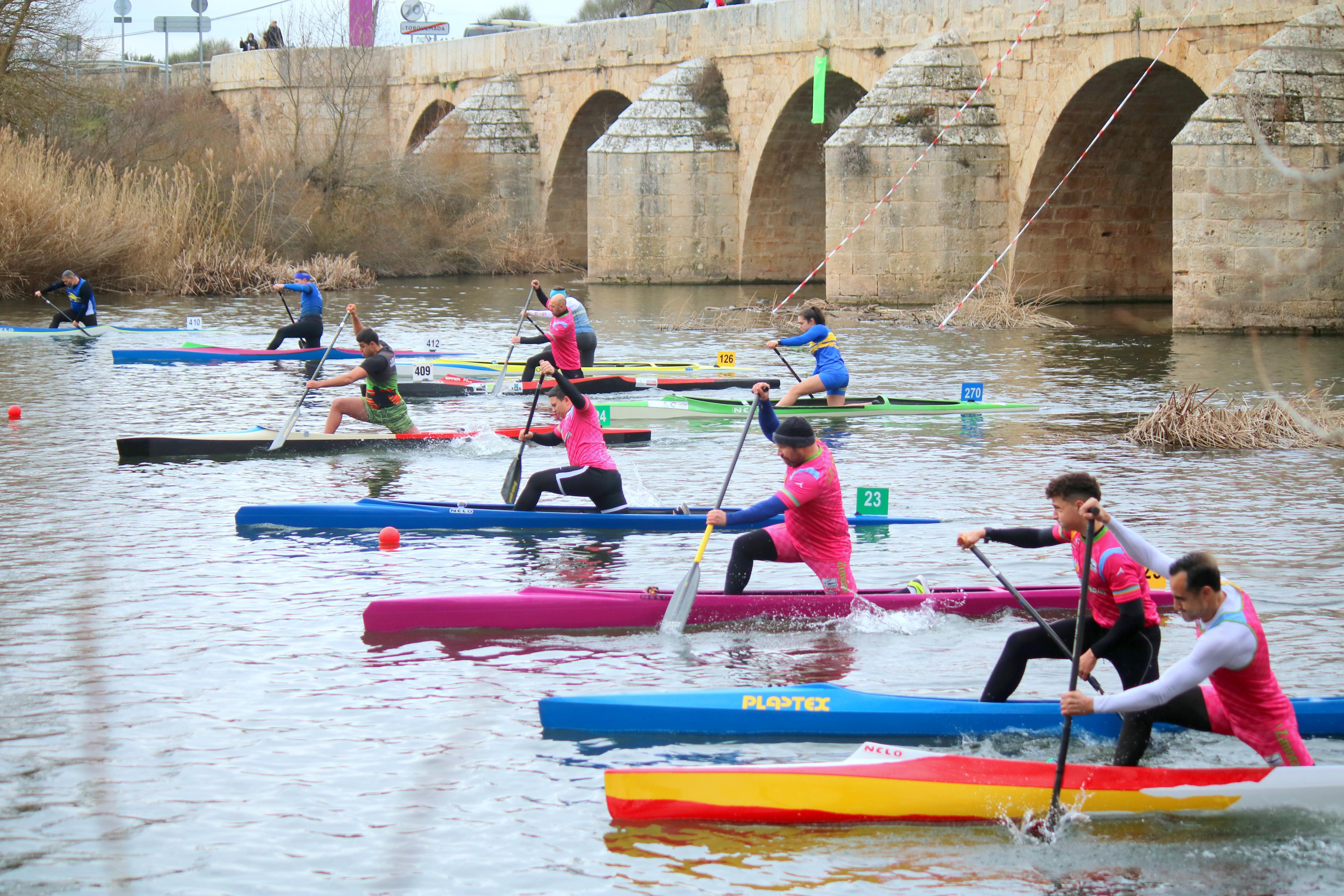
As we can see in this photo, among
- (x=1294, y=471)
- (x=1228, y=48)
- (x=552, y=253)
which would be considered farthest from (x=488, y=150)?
(x=1294, y=471)

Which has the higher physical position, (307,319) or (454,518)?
(307,319)

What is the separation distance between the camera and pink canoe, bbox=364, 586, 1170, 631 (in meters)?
7.30

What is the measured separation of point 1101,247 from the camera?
2434cm

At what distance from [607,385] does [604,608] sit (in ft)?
27.0

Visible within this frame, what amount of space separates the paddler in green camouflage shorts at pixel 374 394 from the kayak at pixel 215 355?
578 centimetres

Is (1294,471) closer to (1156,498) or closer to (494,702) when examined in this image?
(1156,498)

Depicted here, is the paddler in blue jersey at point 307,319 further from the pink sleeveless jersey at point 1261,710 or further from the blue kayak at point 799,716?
the pink sleeveless jersey at point 1261,710

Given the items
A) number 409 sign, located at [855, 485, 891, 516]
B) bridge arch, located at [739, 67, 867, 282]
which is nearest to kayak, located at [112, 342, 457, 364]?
number 409 sign, located at [855, 485, 891, 516]

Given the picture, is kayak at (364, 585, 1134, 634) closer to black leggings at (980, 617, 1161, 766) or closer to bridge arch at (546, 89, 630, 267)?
black leggings at (980, 617, 1161, 766)

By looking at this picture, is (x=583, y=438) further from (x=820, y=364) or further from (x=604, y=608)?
(x=820, y=364)

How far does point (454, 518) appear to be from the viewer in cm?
940

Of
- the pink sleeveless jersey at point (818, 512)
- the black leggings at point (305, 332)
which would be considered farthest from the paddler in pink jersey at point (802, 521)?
the black leggings at point (305, 332)

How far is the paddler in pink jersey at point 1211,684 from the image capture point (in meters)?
4.85

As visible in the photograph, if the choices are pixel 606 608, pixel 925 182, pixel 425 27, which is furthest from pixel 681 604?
pixel 425 27
